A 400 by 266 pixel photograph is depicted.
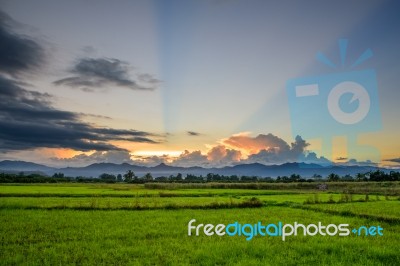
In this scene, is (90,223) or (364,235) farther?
(90,223)

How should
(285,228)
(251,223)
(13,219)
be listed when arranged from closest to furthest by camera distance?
(285,228), (251,223), (13,219)

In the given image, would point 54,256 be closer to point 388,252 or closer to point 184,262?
point 184,262

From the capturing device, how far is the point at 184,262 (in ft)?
31.6

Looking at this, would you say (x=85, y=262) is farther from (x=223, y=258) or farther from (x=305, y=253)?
(x=305, y=253)

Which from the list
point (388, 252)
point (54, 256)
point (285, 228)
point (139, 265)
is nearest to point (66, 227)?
point (54, 256)

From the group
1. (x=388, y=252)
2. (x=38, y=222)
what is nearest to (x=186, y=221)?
(x=38, y=222)

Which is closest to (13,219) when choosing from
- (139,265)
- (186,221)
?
(186,221)

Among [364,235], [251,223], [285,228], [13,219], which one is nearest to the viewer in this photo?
[364,235]

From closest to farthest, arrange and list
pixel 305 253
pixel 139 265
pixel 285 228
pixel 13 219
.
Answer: pixel 139 265
pixel 305 253
pixel 285 228
pixel 13 219

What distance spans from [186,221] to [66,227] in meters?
5.58

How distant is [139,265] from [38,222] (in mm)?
9508

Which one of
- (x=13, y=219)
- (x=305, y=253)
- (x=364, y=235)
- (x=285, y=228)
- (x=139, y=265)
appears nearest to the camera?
(x=139, y=265)

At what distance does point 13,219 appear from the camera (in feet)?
56.8

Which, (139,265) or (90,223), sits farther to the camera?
(90,223)
